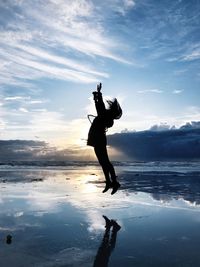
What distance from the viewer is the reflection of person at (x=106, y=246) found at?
670cm

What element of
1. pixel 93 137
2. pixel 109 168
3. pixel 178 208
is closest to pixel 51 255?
pixel 109 168

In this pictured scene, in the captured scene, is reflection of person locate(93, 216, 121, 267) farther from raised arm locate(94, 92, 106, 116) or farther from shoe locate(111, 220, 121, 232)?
raised arm locate(94, 92, 106, 116)

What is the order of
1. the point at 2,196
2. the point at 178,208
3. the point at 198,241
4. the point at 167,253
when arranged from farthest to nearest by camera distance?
the point at 2,196 → the point at 178,208 → the point at 198,241 → the point at 167,253

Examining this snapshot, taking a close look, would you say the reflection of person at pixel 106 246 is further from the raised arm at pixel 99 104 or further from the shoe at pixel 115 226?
the raised arm at pixel 99 104

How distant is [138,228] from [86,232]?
55.2 inches

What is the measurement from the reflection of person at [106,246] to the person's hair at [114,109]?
261 cm

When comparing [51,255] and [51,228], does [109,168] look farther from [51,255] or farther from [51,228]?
[51,228]

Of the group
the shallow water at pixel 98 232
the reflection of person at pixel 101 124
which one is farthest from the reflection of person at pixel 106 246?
the reflection of person at pixel 101 124

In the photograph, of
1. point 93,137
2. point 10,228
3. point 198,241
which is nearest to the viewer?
point 93,137

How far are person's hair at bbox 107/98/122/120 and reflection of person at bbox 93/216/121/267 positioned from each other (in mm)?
2605

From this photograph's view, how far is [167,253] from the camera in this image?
731 cm

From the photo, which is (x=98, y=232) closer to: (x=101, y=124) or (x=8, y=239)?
(x=8, y=239)

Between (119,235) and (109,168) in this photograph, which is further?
(119,235)

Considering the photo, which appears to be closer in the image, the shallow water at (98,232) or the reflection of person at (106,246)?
the reflection of person at (106,246)
